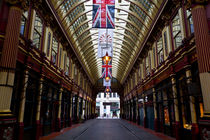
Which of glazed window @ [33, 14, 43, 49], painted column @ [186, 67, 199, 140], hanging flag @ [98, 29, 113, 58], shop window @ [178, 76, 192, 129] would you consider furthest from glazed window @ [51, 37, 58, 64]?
painted column @ [186, 67, 199, 140]

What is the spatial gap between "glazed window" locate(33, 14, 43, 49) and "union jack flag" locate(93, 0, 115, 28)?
467 cm

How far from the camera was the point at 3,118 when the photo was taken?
7051 mm

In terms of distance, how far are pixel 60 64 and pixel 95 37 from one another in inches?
452

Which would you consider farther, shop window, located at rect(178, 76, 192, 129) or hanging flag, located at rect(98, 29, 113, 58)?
hanging flag, located at rect(98, 29, 113, 58)

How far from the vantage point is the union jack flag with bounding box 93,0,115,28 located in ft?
43.2

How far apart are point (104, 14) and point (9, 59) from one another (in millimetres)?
8220

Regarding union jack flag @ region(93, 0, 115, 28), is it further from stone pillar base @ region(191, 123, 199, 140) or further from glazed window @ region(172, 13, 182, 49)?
stone pillar base @ region(191, 123, 199, 140)

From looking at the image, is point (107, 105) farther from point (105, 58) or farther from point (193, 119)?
point (193, 119)

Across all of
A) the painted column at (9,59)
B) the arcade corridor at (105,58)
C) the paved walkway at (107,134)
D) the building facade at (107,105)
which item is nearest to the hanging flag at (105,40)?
the arcade corridor at (105,58)

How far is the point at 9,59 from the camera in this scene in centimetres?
788

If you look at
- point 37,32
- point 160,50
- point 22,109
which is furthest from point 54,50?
point 160,50

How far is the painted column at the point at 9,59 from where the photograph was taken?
748 cm

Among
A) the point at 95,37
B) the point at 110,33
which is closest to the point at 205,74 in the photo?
the point at 110,33

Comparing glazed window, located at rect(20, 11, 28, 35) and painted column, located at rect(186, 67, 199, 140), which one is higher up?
glazed window, located at rect(20, 11, 28, 35)
